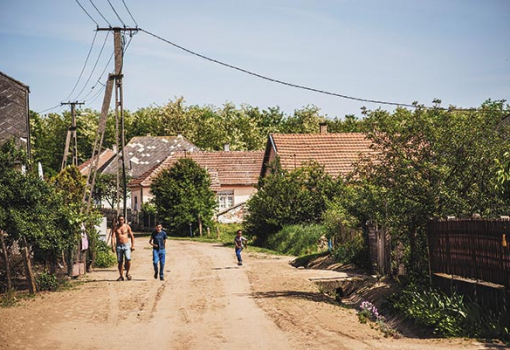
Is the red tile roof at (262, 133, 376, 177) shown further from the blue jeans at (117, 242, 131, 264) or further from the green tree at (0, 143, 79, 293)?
the green tree at (0, 143, 79, 293)

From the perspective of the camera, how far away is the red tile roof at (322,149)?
145 feet

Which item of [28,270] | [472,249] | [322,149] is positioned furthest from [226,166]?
[472,249]

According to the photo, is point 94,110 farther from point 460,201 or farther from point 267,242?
point 460,201

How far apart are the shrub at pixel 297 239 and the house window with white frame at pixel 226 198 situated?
73.5ft

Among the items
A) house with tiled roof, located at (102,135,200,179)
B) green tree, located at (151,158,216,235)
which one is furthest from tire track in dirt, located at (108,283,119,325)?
house with tiled roof, located at (102,135,200,179)

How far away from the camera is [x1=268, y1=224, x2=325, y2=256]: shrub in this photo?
3212cm

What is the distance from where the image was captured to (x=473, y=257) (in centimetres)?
1460

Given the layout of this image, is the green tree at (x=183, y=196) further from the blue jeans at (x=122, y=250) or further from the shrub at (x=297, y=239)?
the blue jeans at (x=122, y=250)

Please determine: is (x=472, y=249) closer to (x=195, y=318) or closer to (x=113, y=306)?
(x=195, y=318)

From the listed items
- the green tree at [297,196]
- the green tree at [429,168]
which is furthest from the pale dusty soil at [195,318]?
the green tree at [297,196]

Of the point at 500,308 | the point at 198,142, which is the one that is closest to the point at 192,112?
the point at 198,142

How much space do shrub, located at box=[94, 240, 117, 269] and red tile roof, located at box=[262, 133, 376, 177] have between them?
16826 millimetres

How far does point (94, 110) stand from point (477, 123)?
90184 millimetres

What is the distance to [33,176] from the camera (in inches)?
774
